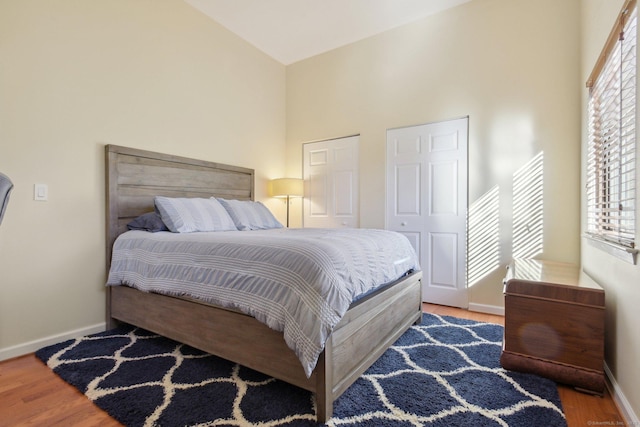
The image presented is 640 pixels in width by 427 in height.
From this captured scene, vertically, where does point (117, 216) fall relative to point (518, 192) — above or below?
below

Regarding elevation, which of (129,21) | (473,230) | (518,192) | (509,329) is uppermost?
(129,21)

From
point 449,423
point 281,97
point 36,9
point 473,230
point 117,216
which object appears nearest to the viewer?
point 449,423

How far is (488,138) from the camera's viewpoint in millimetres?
2947

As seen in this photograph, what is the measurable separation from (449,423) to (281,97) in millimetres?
4104

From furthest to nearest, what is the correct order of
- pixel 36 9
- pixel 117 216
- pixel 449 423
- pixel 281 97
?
pixel 281 97 → pixel 117 216 → pixel 36 9 → pixel 449 423

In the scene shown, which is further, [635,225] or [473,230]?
[473,230]

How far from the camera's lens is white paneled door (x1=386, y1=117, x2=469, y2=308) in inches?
122

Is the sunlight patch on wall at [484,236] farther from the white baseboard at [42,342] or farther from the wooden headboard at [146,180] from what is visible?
the white baseboard at [42,342]

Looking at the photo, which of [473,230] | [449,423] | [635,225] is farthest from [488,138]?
[449,423]

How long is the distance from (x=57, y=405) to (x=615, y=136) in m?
3.20

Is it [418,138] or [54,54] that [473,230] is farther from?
[54,54]

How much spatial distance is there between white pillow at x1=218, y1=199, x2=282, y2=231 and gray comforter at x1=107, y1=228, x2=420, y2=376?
2.47ft

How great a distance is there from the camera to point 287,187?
388 cm

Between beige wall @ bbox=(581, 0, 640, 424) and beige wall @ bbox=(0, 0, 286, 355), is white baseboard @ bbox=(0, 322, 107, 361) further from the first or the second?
beige wall @ bbox=(581, 0, 640, 424)
